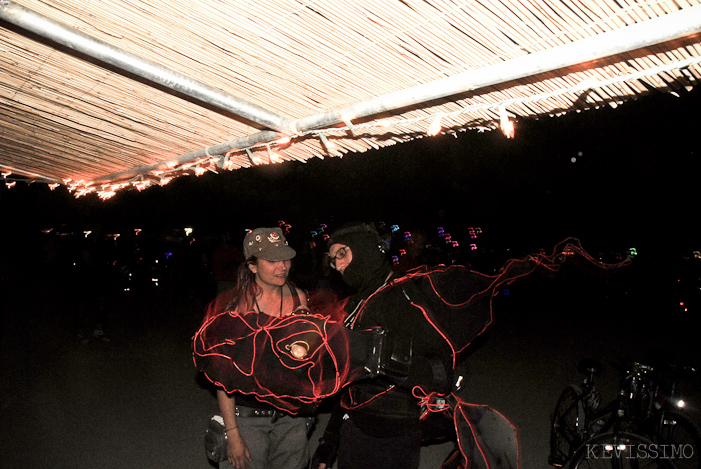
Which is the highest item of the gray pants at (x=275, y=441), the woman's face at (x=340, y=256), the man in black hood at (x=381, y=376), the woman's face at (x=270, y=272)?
the woman's face at (x=340, y=256)

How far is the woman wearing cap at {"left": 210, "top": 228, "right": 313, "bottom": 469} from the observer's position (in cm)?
309

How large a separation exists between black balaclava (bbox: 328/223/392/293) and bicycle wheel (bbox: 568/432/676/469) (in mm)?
2828

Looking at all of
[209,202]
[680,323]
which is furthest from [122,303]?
→ [680,323]

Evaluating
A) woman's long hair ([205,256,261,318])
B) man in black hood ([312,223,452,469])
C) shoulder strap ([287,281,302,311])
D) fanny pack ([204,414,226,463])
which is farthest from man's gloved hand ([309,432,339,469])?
woman's long hair ([205,256,261,318])

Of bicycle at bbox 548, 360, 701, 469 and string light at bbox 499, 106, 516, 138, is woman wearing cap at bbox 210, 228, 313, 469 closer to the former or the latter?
string light at bbox 499, 106, 516, 138

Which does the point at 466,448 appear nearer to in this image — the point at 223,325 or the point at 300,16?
the point at 223,325

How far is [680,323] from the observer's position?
1183 cm

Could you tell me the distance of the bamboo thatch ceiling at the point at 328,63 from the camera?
4.49ft

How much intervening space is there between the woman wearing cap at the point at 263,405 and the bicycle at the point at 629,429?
2787 mm

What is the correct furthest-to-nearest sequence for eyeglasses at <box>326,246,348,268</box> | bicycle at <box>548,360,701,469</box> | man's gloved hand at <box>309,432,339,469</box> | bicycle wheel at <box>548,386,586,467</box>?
bicycle wheel at <box>548,386,586,467</box> < bicycle at <box>548,360,701,469</box> < man's gloved hand at <box>309,432,339,469</box> < eyeglasses at <box>326,246,348,268</box>

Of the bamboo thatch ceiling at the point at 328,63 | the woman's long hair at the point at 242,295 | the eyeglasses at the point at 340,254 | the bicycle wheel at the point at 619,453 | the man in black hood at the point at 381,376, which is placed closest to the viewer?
the bamboo thatch ceiling at the point at 328,63

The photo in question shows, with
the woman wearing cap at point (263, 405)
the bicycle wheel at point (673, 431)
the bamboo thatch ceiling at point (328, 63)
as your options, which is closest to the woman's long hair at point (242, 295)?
the woman wearing cap at point (263, 405)

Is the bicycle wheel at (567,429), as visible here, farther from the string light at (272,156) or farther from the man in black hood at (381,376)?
the string light at (272,156)

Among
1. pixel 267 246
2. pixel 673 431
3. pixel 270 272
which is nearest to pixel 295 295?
pixel 270 272
